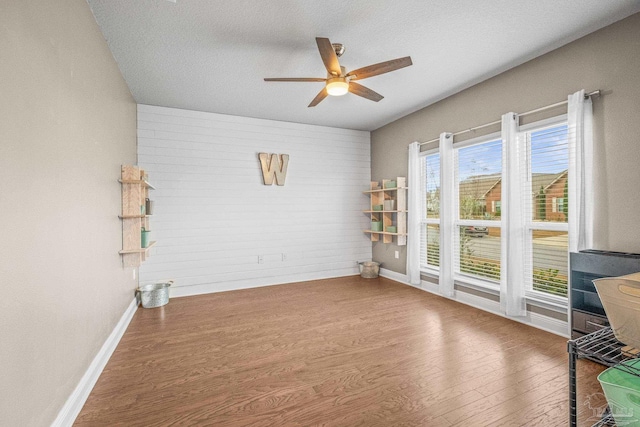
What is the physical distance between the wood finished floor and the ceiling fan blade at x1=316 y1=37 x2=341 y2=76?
2.49m

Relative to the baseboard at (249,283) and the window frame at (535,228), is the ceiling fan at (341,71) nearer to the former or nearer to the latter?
the window frame at (535,228)

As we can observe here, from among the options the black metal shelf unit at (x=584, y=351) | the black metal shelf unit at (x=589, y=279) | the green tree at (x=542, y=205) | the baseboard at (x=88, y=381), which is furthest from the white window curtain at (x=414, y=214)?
the baseboard at (x=88, y=381)

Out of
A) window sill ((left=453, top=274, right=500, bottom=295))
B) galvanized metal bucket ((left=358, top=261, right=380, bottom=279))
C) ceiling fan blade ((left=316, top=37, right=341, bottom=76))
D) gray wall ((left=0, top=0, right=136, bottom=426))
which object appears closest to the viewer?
gray wall ((left=0, top=0, right=136, bottom=426))

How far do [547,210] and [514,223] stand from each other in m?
0.32

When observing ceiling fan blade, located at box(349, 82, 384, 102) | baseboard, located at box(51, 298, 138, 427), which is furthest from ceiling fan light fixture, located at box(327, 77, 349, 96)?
baseboard, located at box(51, 298, 138, 427)

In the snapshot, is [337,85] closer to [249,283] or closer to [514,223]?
[514,223]

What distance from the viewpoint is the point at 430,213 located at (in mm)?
4711

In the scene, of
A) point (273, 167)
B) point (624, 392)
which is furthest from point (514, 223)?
point (273, 167)

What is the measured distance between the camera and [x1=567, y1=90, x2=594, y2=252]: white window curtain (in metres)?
→ 2.66

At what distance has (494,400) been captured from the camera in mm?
1985

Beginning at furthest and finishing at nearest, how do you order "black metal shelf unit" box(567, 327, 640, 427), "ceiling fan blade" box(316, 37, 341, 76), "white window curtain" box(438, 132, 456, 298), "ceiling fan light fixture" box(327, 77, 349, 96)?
1. "white window curtain" box(438, 132, 456, 298)
2. "ceiling fan light fixture" box(327, 77, 349, 96)
3. "ceiling fan blade" box(316, 37, 341, 76)
4. "black metal shelf unit" box(567, 327, 640, 427)

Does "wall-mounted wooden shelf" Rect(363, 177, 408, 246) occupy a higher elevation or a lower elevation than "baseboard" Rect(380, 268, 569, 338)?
higher

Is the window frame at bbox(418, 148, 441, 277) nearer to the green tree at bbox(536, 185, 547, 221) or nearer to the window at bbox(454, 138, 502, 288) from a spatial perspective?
the window at bbox(454, 138, 502, 288)

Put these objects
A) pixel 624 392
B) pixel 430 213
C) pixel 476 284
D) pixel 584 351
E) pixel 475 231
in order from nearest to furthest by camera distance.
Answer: pixel 624 392, pixel 584 351, pixel 476 284, pixel 475 231, pixel 430 213
